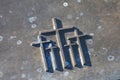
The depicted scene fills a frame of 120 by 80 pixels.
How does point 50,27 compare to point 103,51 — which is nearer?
point 103,51

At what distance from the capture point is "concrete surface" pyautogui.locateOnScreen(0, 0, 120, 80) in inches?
221

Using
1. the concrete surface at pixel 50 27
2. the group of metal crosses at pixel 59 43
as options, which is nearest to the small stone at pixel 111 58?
the concrete surface at pixel 50 27

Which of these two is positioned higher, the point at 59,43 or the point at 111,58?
the point at 59,43

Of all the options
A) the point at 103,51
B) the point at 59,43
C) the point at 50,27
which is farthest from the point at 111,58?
the point at 50,27

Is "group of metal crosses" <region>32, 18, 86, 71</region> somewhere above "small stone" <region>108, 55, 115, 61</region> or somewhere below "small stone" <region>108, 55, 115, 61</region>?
above

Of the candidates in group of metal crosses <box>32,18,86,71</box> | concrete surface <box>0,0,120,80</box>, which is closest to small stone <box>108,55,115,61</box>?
concrete surface <box>0,0,120,80</box>

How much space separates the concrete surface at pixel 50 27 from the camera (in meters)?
5.62

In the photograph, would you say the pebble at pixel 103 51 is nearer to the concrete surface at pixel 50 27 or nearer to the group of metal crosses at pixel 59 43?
the concrete surface at pixel 50 27

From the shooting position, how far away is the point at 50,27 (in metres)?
5.89

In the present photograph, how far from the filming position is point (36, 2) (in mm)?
6059

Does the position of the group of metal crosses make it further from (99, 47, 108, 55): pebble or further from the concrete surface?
(99, 47, 108, 55): pebble

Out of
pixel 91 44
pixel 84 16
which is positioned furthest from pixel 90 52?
pixel 84 16

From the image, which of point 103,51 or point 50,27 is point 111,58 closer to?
point 103,51

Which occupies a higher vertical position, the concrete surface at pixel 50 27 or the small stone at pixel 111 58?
the concrete surface at pixel 50 27
